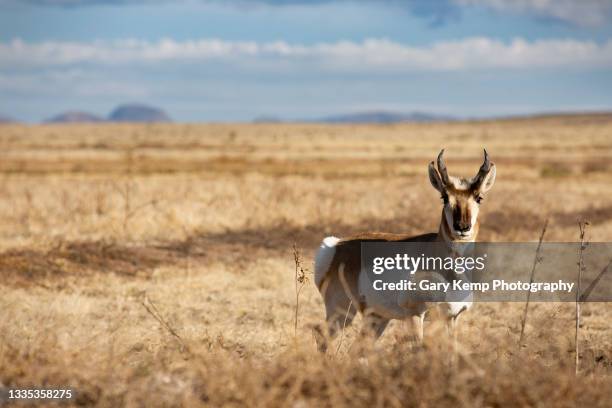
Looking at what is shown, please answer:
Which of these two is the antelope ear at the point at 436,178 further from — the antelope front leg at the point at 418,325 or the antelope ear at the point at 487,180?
the antelope front leg at the point at 418,325

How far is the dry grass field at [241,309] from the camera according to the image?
509cm

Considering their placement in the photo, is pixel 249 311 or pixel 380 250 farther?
pixel 249 311

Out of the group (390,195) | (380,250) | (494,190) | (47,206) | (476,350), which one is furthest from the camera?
(494,190)

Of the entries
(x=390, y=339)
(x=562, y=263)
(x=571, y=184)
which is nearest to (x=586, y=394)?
(x=390, y=339)

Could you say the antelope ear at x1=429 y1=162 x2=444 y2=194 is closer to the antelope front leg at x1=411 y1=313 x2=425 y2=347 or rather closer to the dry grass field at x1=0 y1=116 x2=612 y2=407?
the antelope front leg at x1=411 y1=313 x2=425 y2=347

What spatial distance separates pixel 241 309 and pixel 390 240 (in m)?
4.41

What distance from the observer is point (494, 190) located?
27297 millimetres

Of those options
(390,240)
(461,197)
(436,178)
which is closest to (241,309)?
(390,240)

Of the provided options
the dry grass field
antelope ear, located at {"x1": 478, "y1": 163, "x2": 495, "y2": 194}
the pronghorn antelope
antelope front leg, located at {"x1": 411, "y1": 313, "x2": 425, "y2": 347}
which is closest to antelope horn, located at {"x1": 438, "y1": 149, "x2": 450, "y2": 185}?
the pronghorn antelope

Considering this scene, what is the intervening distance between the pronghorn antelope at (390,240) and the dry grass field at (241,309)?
342 millimetres

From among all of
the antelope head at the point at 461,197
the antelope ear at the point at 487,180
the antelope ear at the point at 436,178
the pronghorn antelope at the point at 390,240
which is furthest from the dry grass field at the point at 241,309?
the antelope ear at the point at 436,178

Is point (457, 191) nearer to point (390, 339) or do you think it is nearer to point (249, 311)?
point (390, 339)

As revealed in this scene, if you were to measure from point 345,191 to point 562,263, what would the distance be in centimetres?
1131

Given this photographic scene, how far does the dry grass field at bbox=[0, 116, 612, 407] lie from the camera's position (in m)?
5.09
